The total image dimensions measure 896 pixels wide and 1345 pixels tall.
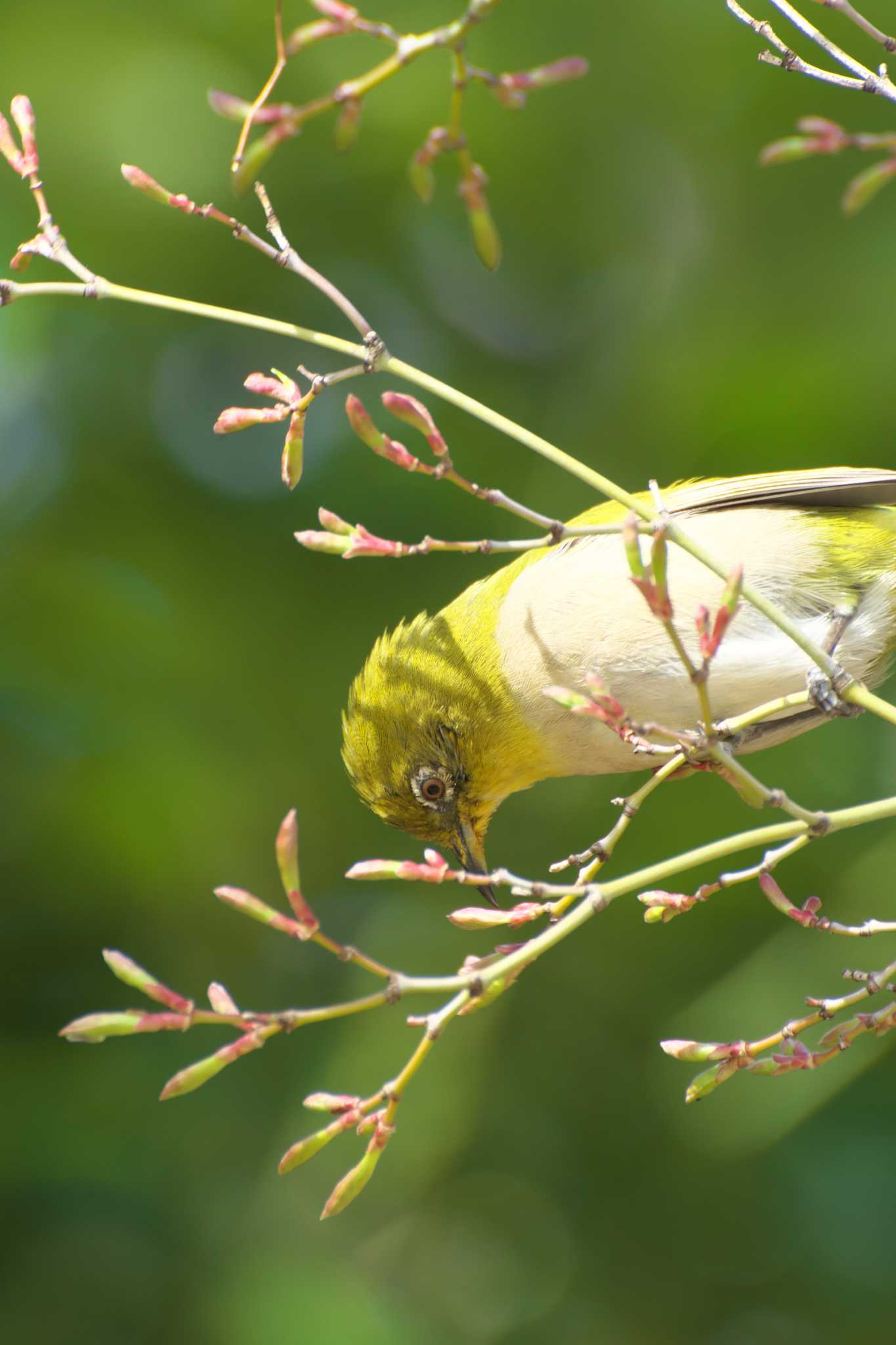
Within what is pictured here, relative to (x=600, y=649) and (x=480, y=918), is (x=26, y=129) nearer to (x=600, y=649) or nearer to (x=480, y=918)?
(x=480, y=918)

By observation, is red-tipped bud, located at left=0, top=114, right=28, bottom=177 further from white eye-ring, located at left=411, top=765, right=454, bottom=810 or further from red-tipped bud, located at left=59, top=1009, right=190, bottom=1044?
white eye-ring, located at left=411, top=765, right=454, bottom=810

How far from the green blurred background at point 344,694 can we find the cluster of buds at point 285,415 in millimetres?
3696

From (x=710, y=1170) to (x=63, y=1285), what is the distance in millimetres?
2701

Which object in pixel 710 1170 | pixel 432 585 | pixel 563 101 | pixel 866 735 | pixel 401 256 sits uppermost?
pixel 563 101

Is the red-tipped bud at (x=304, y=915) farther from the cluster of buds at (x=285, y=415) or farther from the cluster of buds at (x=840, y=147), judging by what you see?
the cluster of buds at (x=840, y=147)

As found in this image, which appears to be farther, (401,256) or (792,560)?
(401,256)

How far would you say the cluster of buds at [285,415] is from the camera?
1779 millimetres

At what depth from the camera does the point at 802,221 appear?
5.57 meters

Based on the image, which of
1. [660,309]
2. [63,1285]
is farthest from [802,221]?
[63,1285]

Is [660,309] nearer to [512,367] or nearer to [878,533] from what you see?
[512,367]

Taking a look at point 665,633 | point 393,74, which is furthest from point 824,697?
point 393,74

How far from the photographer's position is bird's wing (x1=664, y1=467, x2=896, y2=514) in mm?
3201

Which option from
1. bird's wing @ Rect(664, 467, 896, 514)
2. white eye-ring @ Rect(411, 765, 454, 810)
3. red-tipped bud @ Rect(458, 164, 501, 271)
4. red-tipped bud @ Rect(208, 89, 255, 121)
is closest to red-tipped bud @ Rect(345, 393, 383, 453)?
red-tipped bud @ Rect(458, 164, 501, 271)

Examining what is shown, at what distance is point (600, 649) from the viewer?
331cm
